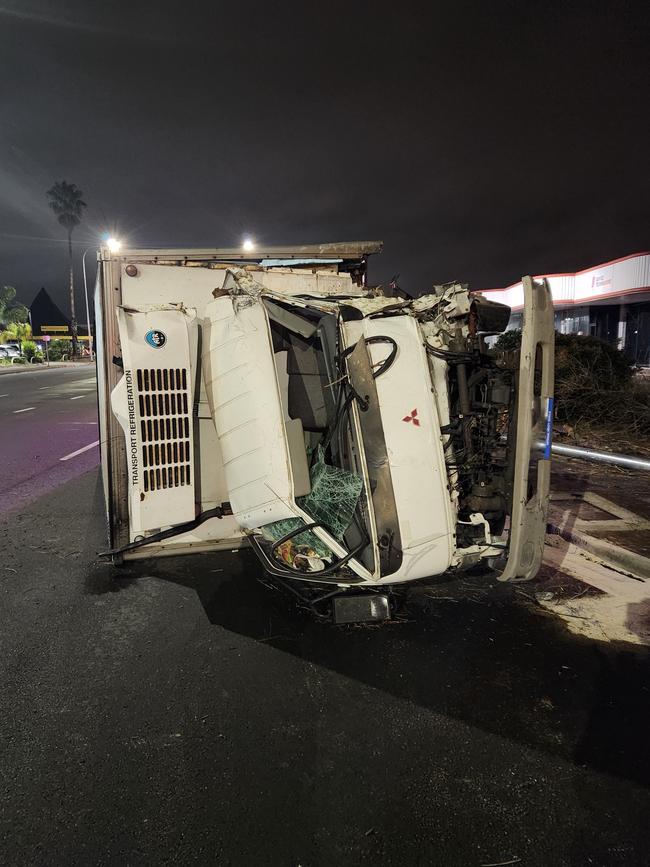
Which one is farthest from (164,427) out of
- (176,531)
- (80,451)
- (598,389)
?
(598,389)

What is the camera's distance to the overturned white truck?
2.62 m

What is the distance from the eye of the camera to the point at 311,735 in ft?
7.12

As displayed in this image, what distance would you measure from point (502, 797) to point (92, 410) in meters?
14.1

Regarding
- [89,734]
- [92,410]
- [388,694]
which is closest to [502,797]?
[388,694]

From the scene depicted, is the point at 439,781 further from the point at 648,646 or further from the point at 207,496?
the point at 207,496

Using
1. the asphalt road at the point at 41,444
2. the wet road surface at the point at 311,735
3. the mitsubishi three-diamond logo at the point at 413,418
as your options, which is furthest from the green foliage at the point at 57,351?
the mitsubishi three-diamond logo at the point at 413,418

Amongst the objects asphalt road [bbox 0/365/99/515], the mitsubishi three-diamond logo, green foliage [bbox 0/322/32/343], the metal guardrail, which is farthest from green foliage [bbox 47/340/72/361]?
the mitsubishi three-diamond logo

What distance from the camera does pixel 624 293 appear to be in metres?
24.7

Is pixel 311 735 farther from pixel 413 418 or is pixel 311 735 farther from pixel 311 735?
pixel 413 418

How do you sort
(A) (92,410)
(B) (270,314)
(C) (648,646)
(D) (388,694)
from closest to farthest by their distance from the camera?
(D) (388,694) → (C) (648,646) → (B) (270,314) → (A) (92,410)

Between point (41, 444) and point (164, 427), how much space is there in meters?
7.04

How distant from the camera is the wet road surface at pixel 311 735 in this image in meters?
1.71

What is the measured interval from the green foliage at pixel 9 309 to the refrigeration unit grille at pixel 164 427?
231 feet

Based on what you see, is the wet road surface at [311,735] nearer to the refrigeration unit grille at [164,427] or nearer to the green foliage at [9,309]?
the refrigeration unit grille at [164,427]
